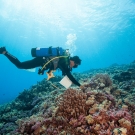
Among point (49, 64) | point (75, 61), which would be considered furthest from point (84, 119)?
point (49, 64)

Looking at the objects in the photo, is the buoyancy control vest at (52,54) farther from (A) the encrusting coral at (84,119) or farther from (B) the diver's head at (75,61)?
(A) the encrusting coral at (84,119)

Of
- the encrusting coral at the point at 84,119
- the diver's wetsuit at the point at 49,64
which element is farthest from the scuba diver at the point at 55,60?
the encrusting coral at the point at 84,119

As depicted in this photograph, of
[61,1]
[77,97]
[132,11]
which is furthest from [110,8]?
[77,97]

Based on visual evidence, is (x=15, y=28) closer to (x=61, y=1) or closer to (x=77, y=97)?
(x=61, y=1)

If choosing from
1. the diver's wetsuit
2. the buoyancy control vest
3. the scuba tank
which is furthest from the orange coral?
the scuba tank

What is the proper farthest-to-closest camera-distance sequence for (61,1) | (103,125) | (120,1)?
(61,1) → (120,1) → (103,125)

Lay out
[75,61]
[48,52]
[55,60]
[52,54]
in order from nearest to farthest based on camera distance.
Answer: [55,60]
[75,61]
[52,54]
[48,52]

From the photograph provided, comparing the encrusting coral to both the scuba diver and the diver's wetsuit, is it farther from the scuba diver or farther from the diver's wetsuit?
the scuba diver

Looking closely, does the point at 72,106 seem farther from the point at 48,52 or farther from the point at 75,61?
the point at 48,52

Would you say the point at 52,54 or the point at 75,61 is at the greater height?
the point at 52,54

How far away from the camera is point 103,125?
11.7 feet

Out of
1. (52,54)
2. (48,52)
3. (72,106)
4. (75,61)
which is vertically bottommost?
(72,106)

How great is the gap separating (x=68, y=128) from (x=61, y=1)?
36310mm

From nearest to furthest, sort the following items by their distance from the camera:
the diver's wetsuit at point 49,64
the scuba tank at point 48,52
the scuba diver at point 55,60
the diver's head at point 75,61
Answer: the diver's wetsuit at point 49,64
the scuba diver at point 55,60
the diver's head at point 75,61
the scuba tank at point 48,52
